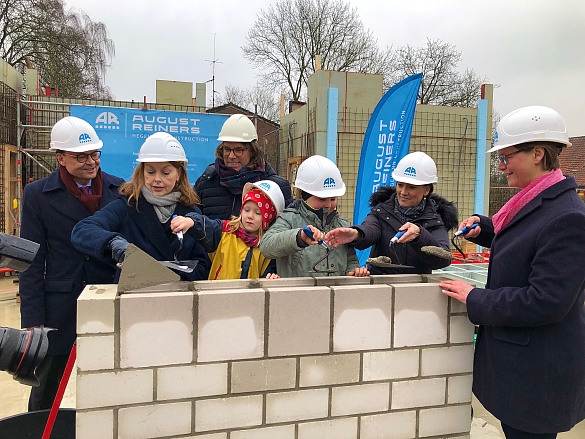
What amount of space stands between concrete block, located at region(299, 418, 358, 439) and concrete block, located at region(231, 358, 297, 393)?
0.68 feet

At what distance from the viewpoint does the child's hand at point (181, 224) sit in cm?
209

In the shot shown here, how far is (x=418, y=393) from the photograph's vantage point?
200cm

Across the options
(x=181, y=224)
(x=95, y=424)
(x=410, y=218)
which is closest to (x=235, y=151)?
(x=181, y=224)

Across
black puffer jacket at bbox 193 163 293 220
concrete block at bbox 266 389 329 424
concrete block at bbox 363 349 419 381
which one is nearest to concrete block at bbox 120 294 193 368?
concrete block at bbox 266 389 329 424

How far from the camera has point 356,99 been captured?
9.91 m

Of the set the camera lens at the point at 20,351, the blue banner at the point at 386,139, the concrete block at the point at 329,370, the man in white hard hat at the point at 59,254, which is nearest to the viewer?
the camera lens at the point at 20,351

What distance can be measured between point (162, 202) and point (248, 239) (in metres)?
0.55

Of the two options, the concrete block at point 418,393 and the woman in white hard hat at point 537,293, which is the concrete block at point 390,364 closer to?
the concrete block at point 418,393

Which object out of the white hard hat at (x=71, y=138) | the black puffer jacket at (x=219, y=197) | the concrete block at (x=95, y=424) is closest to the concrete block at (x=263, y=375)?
the concrete block at (x=95, y=424)

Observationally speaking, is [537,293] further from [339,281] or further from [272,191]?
[272,191]

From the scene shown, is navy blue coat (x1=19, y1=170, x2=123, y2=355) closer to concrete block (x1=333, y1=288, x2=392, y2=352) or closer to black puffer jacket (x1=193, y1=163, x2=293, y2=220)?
black puffer jacket (x1=193, y1=163, x2=293, y2=220)

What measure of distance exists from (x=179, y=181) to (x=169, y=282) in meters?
0.88

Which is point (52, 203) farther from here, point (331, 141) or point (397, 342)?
point (331, 141)

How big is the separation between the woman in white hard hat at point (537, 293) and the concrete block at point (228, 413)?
37.4 inches
